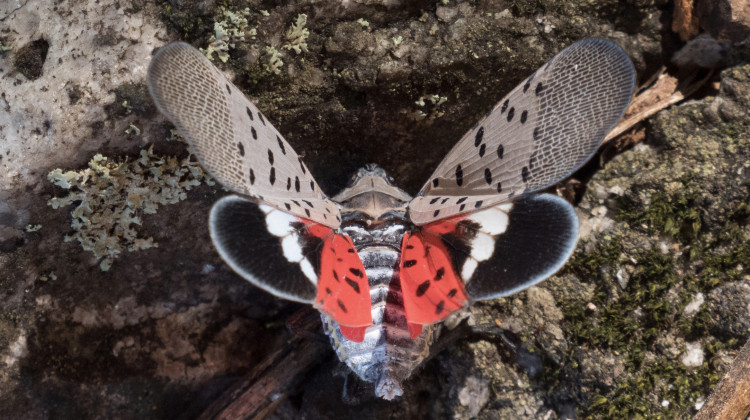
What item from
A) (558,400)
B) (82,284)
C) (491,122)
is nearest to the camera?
(491,122)

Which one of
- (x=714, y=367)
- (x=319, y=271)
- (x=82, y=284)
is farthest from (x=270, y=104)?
(x=714, y=367)

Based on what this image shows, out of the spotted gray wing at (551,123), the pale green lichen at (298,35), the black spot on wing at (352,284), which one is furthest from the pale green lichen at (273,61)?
the black spot on wing at (352,284)

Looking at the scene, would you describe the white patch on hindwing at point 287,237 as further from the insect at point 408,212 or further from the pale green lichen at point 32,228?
the pale green lichen at point 32,228

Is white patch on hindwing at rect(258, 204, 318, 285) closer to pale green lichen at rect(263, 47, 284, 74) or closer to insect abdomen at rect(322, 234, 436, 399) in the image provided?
insect abdomen at rect(322, 234, 436, 399)

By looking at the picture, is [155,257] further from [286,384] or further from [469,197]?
[469,197]

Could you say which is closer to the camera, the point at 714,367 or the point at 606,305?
the point at 714,367

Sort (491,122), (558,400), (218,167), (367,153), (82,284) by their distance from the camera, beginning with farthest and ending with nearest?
(367,153) → (82,284) → (558,400) → (491,122) → (218,167)
